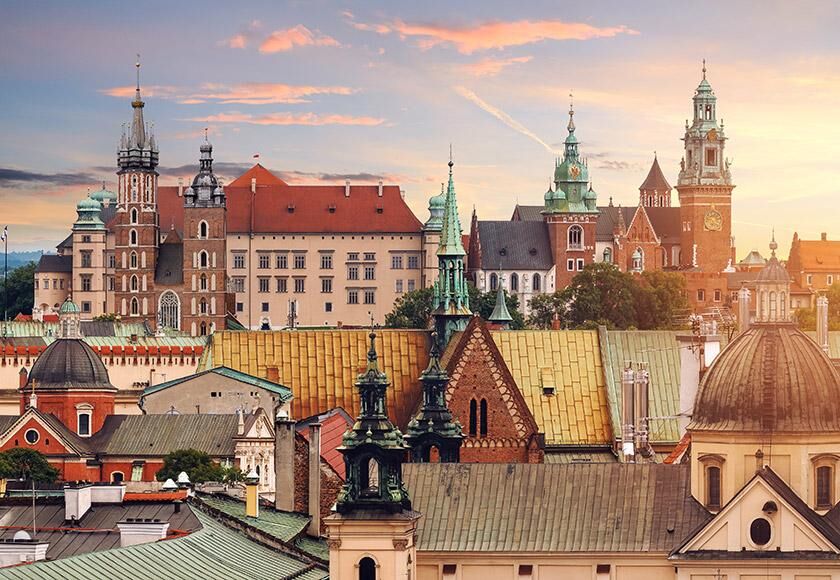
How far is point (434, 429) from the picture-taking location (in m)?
85.1

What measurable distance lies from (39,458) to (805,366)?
53871 mm

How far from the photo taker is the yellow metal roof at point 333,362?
105 metres

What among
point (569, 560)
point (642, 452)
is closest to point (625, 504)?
point (569, 560)

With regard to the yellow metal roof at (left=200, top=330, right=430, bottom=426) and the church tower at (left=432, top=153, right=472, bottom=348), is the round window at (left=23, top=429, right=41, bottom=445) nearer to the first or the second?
the yellow metal roof at (left=200, top=330, right=430, bottom=426)

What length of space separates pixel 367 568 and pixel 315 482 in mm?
17870

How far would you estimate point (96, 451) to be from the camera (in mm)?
125625

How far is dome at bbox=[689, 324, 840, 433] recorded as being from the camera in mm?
74938

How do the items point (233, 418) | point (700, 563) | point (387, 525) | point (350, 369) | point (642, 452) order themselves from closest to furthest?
1. point (387, 525)
2. point (700, 563)
3. point (642, 452)
4. point (350, 369)
5. point (233, 418)

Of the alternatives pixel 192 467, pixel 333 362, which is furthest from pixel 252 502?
pixel 192 467

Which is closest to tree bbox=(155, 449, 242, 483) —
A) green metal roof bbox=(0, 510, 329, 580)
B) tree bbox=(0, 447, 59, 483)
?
tree bbox=(0, 447, 59, 483)

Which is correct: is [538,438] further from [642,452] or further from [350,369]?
[350,369]

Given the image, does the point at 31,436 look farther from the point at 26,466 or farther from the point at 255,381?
the point at 255,381

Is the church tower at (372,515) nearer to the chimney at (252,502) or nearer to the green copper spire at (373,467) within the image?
the green copper spire at (373,467)

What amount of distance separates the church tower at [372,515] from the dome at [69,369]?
65217 millimetres
